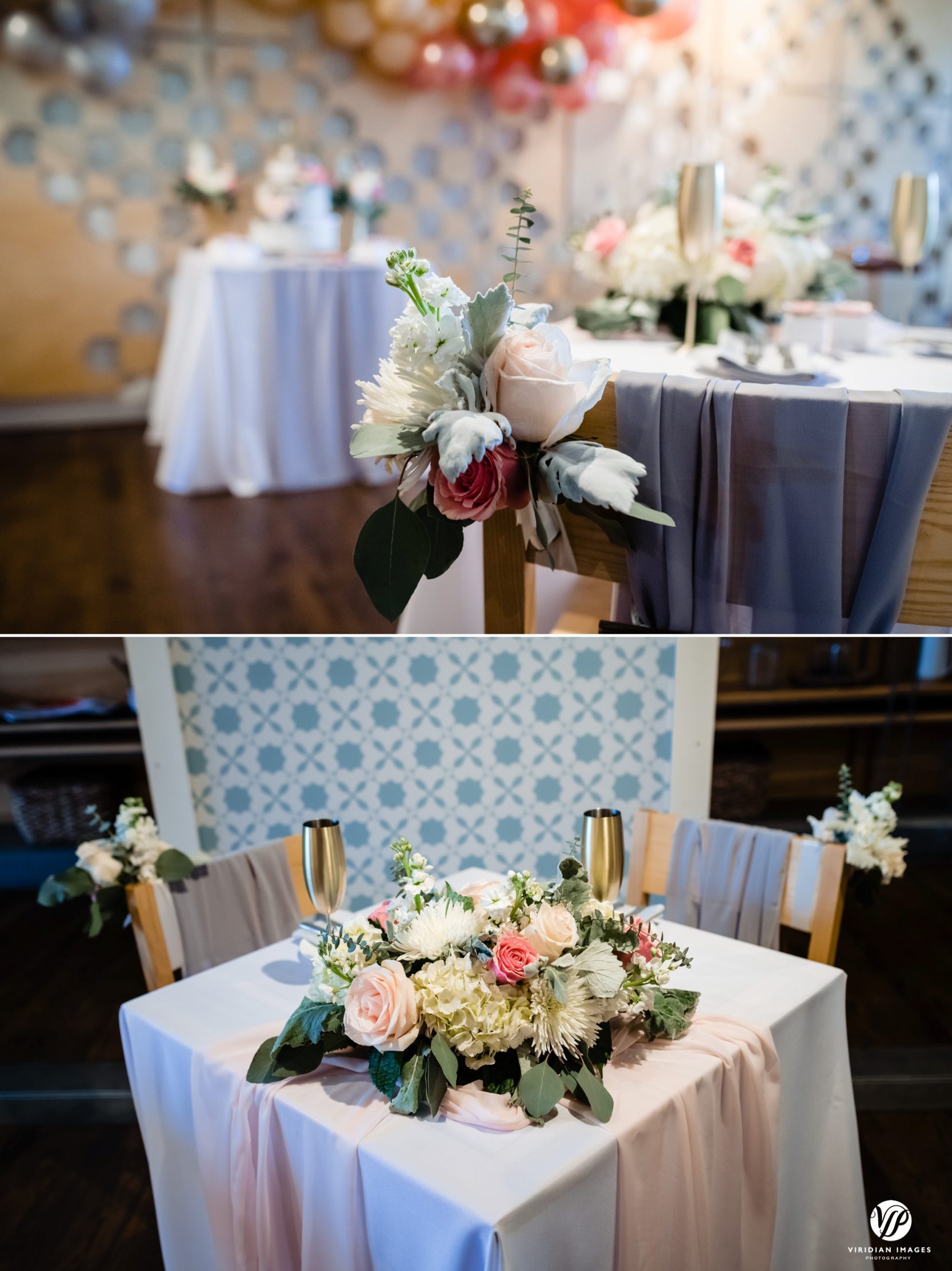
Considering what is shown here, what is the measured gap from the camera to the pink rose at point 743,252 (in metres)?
1.95

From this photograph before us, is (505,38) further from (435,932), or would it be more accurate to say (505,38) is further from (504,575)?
(435,932)

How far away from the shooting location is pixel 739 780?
139 centimetres

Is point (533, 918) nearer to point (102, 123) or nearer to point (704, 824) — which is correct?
point (704, 824)

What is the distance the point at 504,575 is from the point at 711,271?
96 centimetres

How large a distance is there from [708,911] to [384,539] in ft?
2.95

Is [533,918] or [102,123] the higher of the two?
[102,123]

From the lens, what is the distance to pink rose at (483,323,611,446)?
3.16 feet

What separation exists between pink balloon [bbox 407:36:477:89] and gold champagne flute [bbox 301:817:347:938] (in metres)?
5.87

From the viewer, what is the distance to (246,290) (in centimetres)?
407

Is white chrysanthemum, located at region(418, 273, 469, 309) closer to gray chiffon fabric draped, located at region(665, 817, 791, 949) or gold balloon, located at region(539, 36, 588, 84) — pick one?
gray chiffon fabric draped, located at region(665, 817, 791, 949)

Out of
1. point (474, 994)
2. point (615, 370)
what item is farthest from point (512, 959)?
point (615, 370)

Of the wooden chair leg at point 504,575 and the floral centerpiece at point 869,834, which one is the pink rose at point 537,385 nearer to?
the wooden chair leg at point 504,575

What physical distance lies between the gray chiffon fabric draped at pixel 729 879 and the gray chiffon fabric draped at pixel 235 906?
0.56 meters

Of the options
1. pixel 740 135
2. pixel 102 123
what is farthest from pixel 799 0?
pixel 102 123
